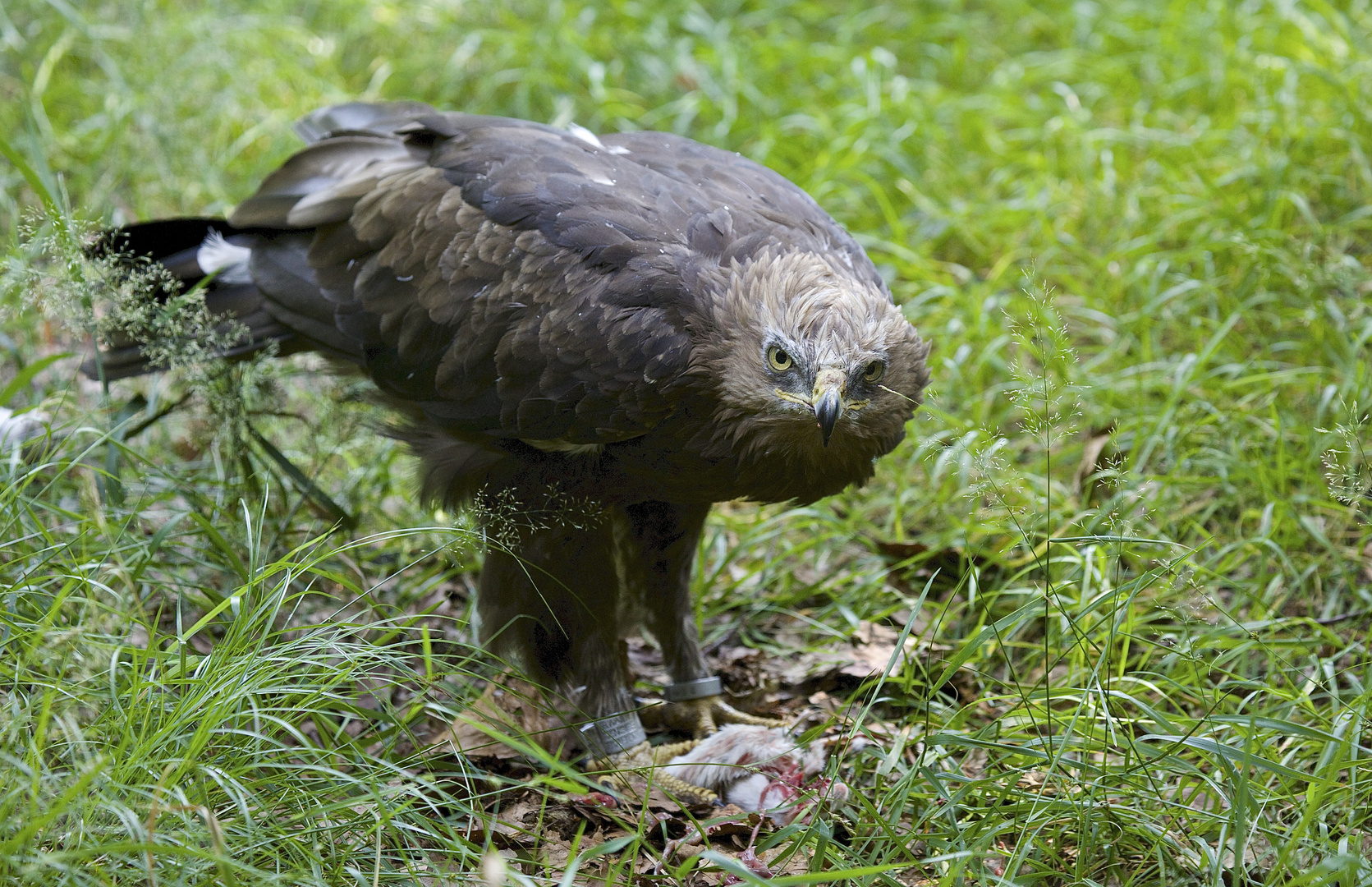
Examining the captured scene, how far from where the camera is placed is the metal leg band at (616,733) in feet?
11.7

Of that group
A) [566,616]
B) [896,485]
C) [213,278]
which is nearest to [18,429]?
[213,278]

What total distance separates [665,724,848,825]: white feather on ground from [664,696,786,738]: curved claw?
0.63 ft

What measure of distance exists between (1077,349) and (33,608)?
3.93m

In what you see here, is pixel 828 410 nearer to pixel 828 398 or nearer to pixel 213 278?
pixel 828 398

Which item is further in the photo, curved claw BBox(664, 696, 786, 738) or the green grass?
curved claw BBox(664, 696, 786, 738)

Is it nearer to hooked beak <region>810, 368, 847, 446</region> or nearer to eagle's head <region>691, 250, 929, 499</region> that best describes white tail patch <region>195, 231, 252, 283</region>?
eagle's head <region>691, 250, 929, 499</region>

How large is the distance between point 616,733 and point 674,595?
47cm

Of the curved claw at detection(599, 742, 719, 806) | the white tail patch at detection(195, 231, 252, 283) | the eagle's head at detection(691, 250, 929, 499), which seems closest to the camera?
the eagle's head at detection(691, 250, 929, 499)

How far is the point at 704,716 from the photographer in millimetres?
3803

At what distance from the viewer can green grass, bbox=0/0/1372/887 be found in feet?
8.36

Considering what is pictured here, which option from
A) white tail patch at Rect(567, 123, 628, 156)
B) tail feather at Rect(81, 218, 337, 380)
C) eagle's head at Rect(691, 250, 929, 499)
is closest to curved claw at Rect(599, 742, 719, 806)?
eagle's head at Rect(691, 250, 929, 499)

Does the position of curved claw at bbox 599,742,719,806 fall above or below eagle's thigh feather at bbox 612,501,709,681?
below

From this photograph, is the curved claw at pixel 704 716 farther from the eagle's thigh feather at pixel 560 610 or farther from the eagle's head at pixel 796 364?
the eagle's head at pixel 796 364

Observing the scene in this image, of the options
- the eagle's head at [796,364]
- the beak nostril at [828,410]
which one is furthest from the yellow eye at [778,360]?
the beak nostril at [828,410]
